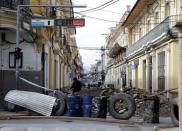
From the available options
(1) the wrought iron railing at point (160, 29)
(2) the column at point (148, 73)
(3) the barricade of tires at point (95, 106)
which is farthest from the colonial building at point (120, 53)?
(3) the barricade of tires at point (95, 106)

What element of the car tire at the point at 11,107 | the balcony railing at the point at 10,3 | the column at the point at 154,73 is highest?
the balcony railing at the point at 10,3

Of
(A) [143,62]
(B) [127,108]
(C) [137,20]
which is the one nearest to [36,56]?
(B) [127,108]

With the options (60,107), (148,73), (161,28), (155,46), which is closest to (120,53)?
(148,73)

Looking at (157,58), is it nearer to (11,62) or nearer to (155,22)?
(155,22)

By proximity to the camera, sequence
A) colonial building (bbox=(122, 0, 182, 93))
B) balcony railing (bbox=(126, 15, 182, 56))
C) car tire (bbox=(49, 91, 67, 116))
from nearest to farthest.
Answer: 1. car tire (bbox=(49, 91, 67, 116))
2. balcony railing (bbox=(126, 15, 182, 56))
3. colonial building (bbox=(122, 0, 182, 93))

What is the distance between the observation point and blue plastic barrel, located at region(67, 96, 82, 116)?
891 inches

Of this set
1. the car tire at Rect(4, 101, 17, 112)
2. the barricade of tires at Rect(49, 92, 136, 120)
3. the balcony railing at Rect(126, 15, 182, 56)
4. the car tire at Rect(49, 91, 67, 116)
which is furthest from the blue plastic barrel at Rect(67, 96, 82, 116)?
the balcony railing at Rect(126, 15, 182, 56)

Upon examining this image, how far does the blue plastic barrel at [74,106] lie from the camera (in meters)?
22.6

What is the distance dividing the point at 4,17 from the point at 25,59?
482 centimetres

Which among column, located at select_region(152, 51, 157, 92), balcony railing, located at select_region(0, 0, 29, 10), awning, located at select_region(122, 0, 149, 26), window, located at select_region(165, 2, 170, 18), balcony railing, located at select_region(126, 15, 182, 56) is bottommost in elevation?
column, located at select_region(152, 51, 157, 92)

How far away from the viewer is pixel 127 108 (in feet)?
72.4

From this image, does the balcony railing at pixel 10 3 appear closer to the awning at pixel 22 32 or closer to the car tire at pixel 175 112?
the awning at pixel 22 32

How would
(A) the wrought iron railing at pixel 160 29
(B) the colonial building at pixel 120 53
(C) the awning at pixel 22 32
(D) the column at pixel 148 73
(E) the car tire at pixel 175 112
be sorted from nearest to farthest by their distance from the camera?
(E) the car tire at pixel 175 112 < (C) the awning at pixel 22 32 < (A) the wrought iron railing at pixel 160 29 < (D) the column at pixel 148 73 < (B) the colonial building at pixel 120 53

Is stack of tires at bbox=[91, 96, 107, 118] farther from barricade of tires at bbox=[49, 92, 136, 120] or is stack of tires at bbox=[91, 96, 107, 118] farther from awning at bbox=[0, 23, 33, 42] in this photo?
awning at bbox=[0, 23, 33, 42]
